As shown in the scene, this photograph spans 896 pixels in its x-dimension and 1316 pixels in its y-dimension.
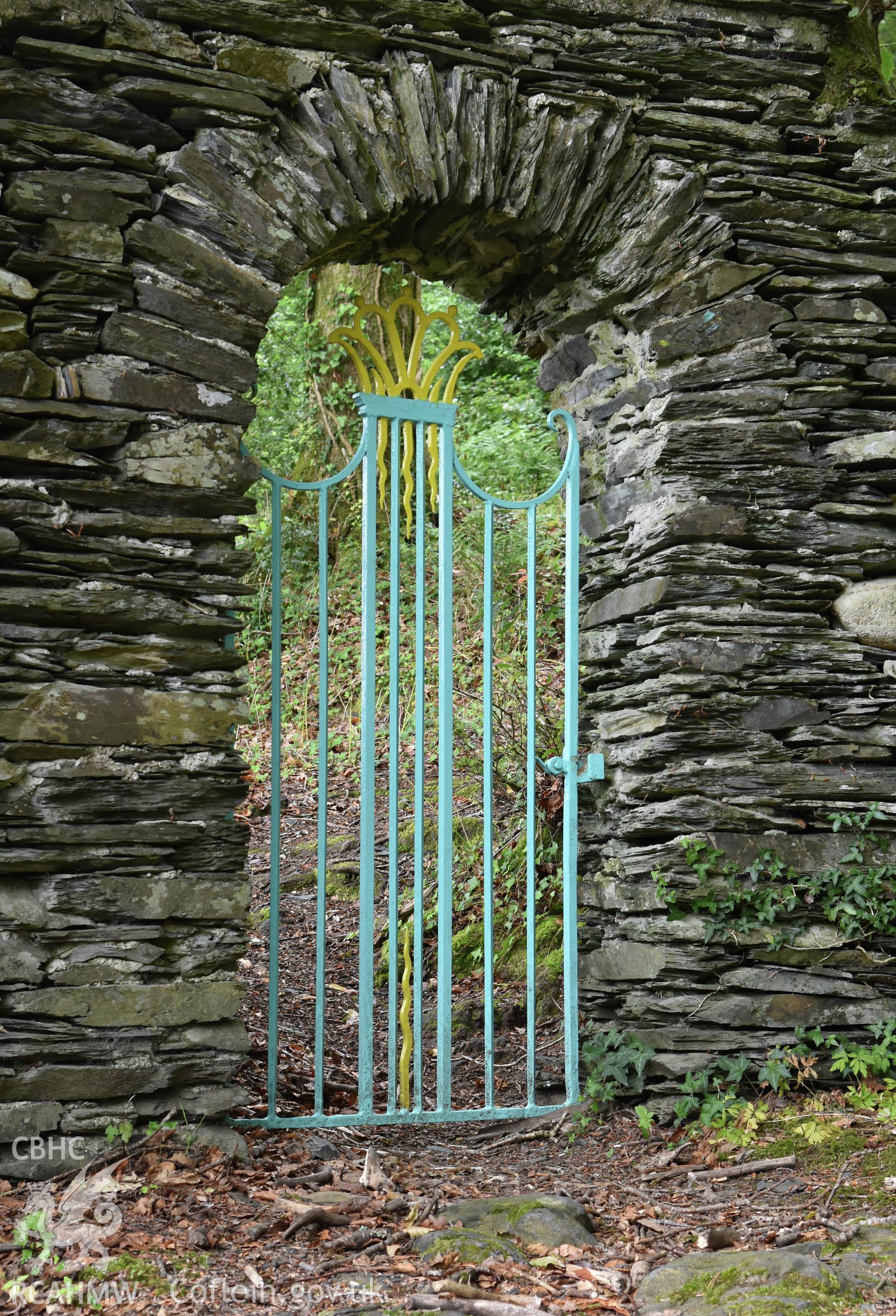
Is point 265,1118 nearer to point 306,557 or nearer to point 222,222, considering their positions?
point 222,222

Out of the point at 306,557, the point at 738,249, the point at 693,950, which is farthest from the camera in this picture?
the point at 306,557

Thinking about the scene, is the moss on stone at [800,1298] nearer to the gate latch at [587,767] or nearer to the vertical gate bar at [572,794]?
the vertical gate bar at [572,794]

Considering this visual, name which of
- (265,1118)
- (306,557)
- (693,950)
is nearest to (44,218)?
(265,1118)

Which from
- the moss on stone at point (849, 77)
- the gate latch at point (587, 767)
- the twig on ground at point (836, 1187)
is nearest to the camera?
the twig on ground at point (836, 1187)

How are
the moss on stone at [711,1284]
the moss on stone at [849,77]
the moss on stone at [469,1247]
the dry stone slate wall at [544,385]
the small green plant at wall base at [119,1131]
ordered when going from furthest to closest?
the moss on stone at [849,77] → the dry stone slate wall at [544,385] → the small green plant at wall base at [119,1131] → the moss on stone at [469,1247] → the moss on stone at [711,1284]

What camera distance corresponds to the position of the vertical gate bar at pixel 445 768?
3.34 metres

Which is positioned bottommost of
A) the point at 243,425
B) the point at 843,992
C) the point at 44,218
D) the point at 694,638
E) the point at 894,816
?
the point at 843,992

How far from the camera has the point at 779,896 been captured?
11.1 ft

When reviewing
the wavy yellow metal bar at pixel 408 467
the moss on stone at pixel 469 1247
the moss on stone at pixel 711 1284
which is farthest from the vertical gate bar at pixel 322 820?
the moss on stone at pixel 711 1284

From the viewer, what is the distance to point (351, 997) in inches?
187

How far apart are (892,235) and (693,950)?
98.3 inches

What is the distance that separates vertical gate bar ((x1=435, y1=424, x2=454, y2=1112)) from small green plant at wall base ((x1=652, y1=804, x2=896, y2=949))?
0.66 m

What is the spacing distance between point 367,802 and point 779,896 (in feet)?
4.25

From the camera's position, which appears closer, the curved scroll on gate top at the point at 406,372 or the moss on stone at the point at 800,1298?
the moss on stone at the point at 800,1298
